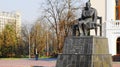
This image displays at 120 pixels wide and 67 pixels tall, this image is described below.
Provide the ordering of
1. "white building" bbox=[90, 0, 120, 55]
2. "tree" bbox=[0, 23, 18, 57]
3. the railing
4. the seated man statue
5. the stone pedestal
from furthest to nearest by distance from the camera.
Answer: "tree" bbox=[0, 23, 18, 57], "white building" bbox=[90, 0, 120, 55], the railing, the seated man statue, the stone pedestal

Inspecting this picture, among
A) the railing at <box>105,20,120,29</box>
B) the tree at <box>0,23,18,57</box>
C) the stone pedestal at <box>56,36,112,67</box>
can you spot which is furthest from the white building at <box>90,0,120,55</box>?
the tree at <box>0,23,18,57</box>

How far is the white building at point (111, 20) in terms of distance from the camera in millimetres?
36688

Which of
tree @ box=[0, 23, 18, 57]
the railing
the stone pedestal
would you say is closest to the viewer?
the stone pedestal

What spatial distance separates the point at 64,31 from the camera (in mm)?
52812

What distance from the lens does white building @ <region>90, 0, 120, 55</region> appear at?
36.7 meters

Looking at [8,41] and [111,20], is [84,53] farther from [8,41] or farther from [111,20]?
[8,41]

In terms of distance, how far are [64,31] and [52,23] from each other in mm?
2609

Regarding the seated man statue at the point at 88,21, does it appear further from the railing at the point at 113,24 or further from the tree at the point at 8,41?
the tree at the point at 8,41

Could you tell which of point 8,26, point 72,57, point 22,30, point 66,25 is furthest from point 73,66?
point 22,30

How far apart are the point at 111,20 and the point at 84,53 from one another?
19.7m

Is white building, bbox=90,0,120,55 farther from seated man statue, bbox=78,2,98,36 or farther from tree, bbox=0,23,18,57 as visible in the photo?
tree, bbox=0,23,18,57

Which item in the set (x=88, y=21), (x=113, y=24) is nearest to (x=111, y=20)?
(x=113, y=24)

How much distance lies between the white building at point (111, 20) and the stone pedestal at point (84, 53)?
18.7 meters

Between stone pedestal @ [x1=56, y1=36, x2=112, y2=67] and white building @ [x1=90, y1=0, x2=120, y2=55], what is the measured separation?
61.3 feet
